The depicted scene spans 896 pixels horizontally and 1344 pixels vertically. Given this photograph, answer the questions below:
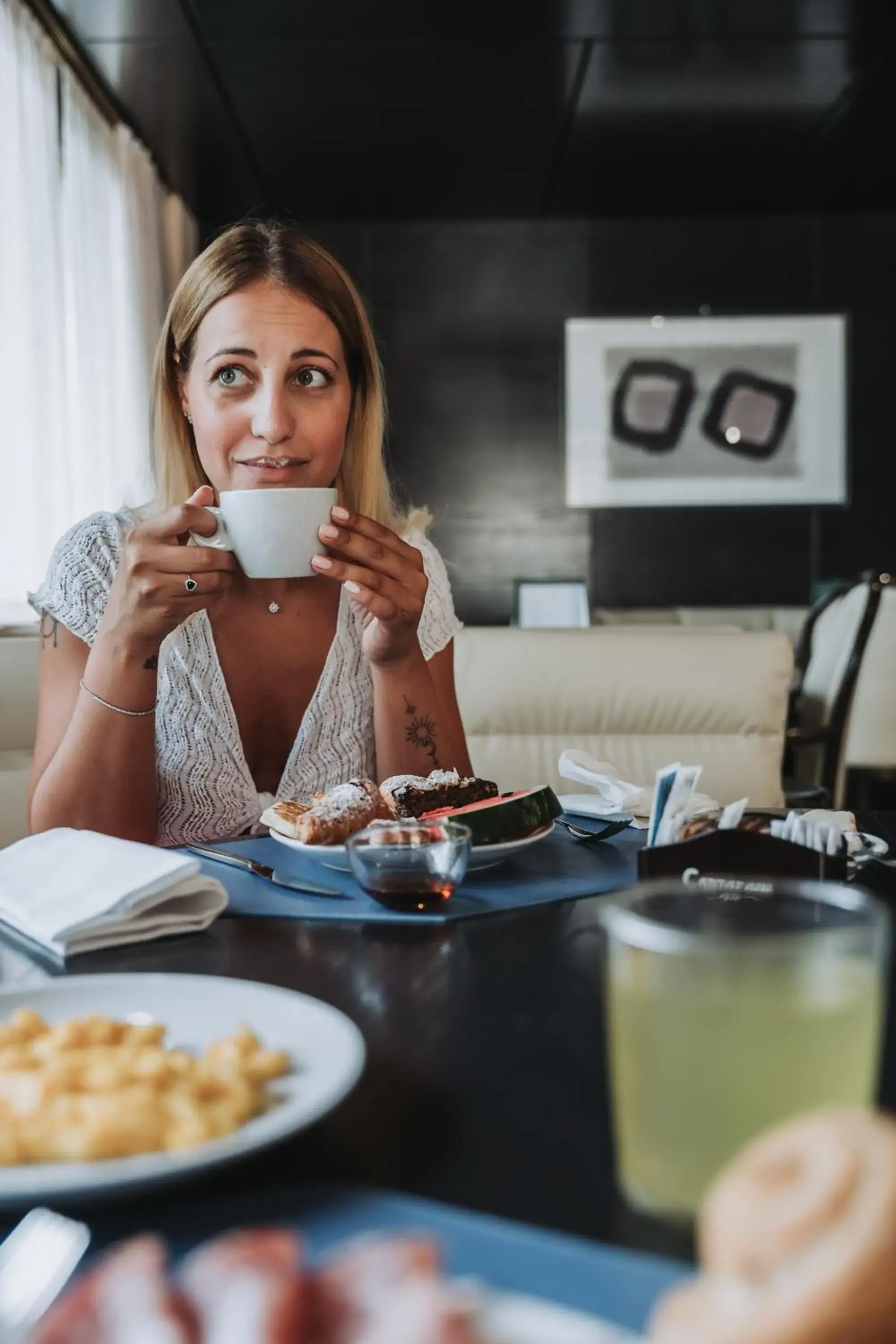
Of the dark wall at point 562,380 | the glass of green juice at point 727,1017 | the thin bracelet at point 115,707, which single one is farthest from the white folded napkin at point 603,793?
the dark wall at point 562,380

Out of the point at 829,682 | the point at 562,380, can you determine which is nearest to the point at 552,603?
the point at 562,380

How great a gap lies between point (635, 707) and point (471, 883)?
1129 millimetres

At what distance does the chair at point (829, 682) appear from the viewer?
10.7ft

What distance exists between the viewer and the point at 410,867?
921 mm

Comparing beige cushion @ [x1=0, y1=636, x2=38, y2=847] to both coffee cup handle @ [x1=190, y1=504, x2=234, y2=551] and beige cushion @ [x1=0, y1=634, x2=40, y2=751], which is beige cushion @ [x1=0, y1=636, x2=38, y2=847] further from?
coffee cup handle @ [x1=190, y1=504, x2=234, y2=551]

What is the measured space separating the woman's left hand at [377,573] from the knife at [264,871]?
0.28 m

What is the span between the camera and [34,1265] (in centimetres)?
40

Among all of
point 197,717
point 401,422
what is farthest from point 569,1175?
point 401,422

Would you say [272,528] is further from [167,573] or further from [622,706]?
[622,706]

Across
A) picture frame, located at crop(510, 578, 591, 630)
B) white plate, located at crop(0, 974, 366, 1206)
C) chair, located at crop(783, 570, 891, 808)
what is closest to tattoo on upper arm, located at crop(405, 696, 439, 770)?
white plate, located at crop(0, 974, 366, 1206)

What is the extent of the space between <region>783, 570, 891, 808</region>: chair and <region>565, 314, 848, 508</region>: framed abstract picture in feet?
7.41

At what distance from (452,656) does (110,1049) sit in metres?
1.42

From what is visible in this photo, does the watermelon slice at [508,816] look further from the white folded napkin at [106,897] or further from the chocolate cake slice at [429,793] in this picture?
the white folded napkin at [106,897]

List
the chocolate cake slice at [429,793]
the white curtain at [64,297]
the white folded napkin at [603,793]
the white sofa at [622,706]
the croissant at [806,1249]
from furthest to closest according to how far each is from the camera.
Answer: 1. the white curtain at [64,297]
2. the white sofa at [622,706]
3. the white folded napkin at [603,793]
4. the chocolate cake slice at [429,793]
5. the croissant at [806,1249]
